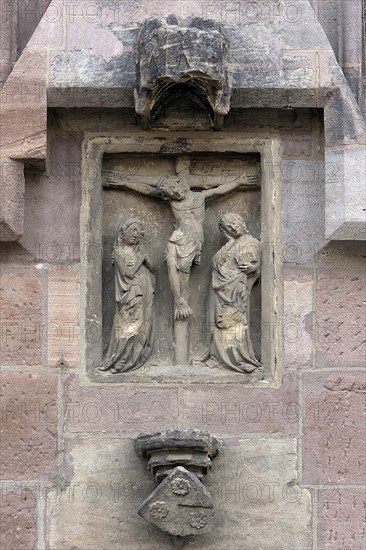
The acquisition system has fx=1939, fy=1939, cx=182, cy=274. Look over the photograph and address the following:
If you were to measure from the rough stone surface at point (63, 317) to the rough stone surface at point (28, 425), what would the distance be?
0.43 ft

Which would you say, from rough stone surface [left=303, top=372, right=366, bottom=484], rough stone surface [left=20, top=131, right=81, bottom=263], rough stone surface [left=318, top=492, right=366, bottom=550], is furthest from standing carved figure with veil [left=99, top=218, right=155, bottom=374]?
rough stone surface [left=318, top=492, right=366, bottom=550]

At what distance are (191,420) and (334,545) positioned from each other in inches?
38.4

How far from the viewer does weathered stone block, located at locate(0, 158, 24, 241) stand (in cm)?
998

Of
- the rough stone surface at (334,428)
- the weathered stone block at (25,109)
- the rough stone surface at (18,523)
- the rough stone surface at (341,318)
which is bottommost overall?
the rough stone surface at (18,523)

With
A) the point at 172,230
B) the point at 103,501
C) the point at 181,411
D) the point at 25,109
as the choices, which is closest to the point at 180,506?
the point at 103,501

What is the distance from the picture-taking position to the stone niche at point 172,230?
33.4ft

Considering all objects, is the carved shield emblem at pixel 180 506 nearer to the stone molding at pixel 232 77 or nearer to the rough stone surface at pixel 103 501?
the rough stone surface at pixel 103 501

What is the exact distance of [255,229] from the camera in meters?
10.4

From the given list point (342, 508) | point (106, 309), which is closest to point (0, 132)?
point (106, 309)

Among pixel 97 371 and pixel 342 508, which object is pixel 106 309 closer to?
pixel 97 371

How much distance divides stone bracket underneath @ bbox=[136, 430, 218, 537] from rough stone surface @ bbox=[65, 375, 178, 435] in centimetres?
26

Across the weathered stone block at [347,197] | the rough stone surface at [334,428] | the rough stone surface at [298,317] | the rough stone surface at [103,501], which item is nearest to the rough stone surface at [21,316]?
the rough stone surface at [103,501]

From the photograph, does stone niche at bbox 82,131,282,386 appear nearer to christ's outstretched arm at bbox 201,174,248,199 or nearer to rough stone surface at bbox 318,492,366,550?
christ's outstretched arm at bbox 201,174,248,199

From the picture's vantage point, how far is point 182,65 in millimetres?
9758
